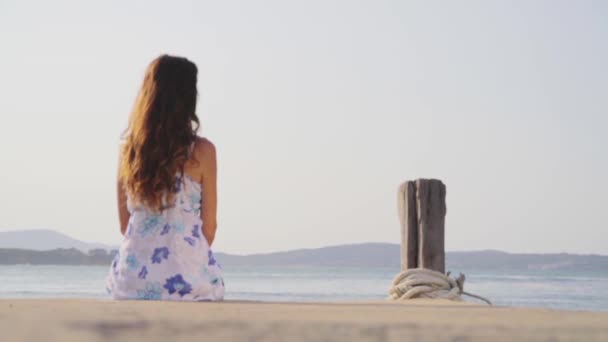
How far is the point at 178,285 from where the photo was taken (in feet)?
15.3

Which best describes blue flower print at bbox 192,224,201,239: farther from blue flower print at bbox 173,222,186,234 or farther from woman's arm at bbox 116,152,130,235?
woman's arm at bbox 116,152,130,235

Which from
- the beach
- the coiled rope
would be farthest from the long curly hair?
the coiled rope

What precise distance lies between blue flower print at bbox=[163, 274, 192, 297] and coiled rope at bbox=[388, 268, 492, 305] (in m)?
2.59

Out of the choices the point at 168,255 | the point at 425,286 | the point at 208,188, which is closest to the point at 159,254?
the point at 168,255

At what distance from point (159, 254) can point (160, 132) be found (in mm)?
605

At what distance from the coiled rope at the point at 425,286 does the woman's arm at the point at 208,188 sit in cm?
244

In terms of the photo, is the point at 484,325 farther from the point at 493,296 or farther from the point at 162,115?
the point at 493,296

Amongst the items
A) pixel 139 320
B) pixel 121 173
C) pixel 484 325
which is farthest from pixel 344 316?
pixel 121 173

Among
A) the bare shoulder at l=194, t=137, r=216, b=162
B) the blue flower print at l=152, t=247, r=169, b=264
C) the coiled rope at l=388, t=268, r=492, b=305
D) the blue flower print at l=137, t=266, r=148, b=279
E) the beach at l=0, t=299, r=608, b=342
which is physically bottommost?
the coiled rope at l=388, t=268, r=492, b=305

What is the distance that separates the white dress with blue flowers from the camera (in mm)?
4652

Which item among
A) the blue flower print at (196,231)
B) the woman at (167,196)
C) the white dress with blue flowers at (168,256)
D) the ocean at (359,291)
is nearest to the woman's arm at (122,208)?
the woman at (167,196)

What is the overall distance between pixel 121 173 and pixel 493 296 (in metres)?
32.7

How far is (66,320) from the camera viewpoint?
68.0 inches

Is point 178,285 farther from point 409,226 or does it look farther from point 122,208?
point 409,226
